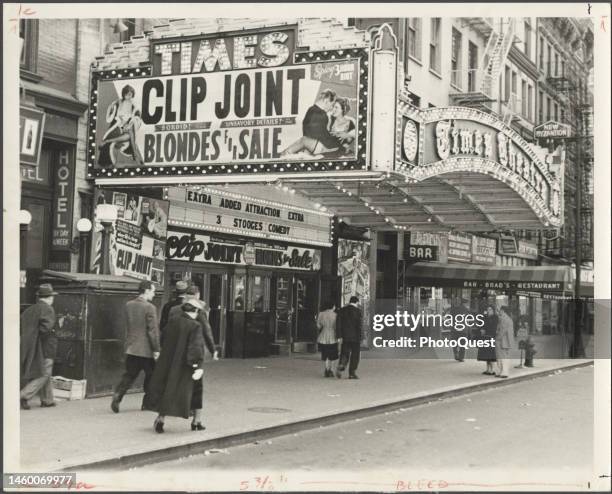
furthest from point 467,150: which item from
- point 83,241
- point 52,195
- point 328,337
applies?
point 52,195

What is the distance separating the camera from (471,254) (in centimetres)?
3447

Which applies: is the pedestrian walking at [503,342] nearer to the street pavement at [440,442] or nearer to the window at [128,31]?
the street pavement at [440,442]

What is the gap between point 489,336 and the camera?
1998 centimetres

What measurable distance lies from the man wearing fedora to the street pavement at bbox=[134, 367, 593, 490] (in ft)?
10.3

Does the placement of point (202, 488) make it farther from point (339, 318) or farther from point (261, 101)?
point (339, 318)

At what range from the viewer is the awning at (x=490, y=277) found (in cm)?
3000

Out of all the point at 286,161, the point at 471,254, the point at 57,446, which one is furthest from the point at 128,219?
the point at 471,254

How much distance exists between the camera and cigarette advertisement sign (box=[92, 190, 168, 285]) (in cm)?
1559

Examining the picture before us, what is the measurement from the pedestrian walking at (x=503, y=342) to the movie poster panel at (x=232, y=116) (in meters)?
7.58

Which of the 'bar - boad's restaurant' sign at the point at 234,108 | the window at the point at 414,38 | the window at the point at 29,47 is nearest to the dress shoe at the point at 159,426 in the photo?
the 'bar - boad's restaurant' sign at the point at 234,108

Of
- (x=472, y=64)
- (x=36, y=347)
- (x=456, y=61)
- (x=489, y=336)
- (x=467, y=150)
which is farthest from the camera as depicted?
(x=472, y=64)

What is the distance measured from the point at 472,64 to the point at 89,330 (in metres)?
23.6

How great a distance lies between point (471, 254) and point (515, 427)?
22.6m

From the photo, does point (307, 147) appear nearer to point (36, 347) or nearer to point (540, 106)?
point (36, 347)
